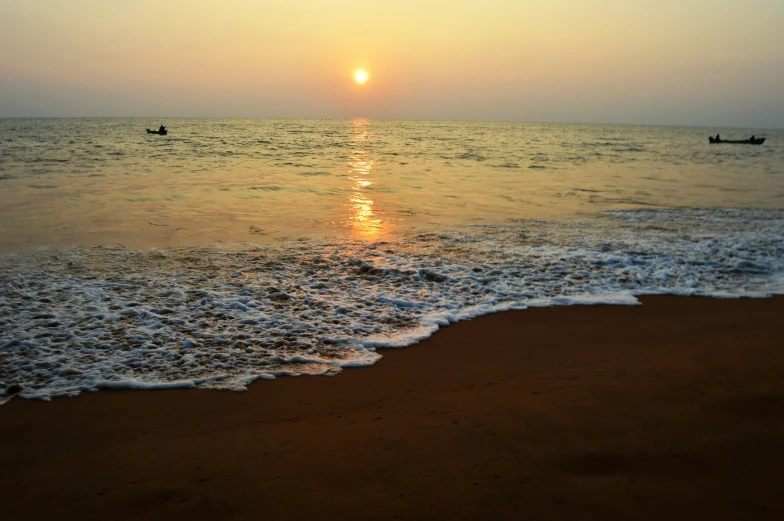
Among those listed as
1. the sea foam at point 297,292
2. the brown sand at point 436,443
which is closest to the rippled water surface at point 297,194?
A: the sea foam at point 297,292

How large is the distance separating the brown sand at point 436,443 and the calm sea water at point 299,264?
0.45 metres

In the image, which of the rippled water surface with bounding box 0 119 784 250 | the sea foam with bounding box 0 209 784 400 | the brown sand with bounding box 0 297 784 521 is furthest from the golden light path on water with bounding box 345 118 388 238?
the brown sand with bounding box 0 297 784 521

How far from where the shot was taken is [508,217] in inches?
497

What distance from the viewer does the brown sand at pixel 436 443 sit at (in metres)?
3.01

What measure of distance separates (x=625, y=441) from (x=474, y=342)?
1.96 meters

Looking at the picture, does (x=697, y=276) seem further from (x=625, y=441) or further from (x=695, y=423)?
(x=625, y=441)

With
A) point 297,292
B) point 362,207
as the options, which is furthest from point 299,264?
point 362,207

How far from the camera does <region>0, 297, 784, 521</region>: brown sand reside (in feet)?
9.87

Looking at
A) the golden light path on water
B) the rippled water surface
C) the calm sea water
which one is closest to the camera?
the calm sea water

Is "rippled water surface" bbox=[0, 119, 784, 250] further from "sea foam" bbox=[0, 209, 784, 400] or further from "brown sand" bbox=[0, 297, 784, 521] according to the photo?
"brown sand" bbox=[0, 297, 784, 521]

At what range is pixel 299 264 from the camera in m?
8.12

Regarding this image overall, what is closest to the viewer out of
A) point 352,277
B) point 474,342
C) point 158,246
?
point 474,342

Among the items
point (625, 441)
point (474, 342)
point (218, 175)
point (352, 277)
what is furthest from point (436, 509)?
point (218, 175)

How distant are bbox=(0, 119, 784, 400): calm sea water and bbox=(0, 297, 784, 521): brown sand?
0.45 meters
